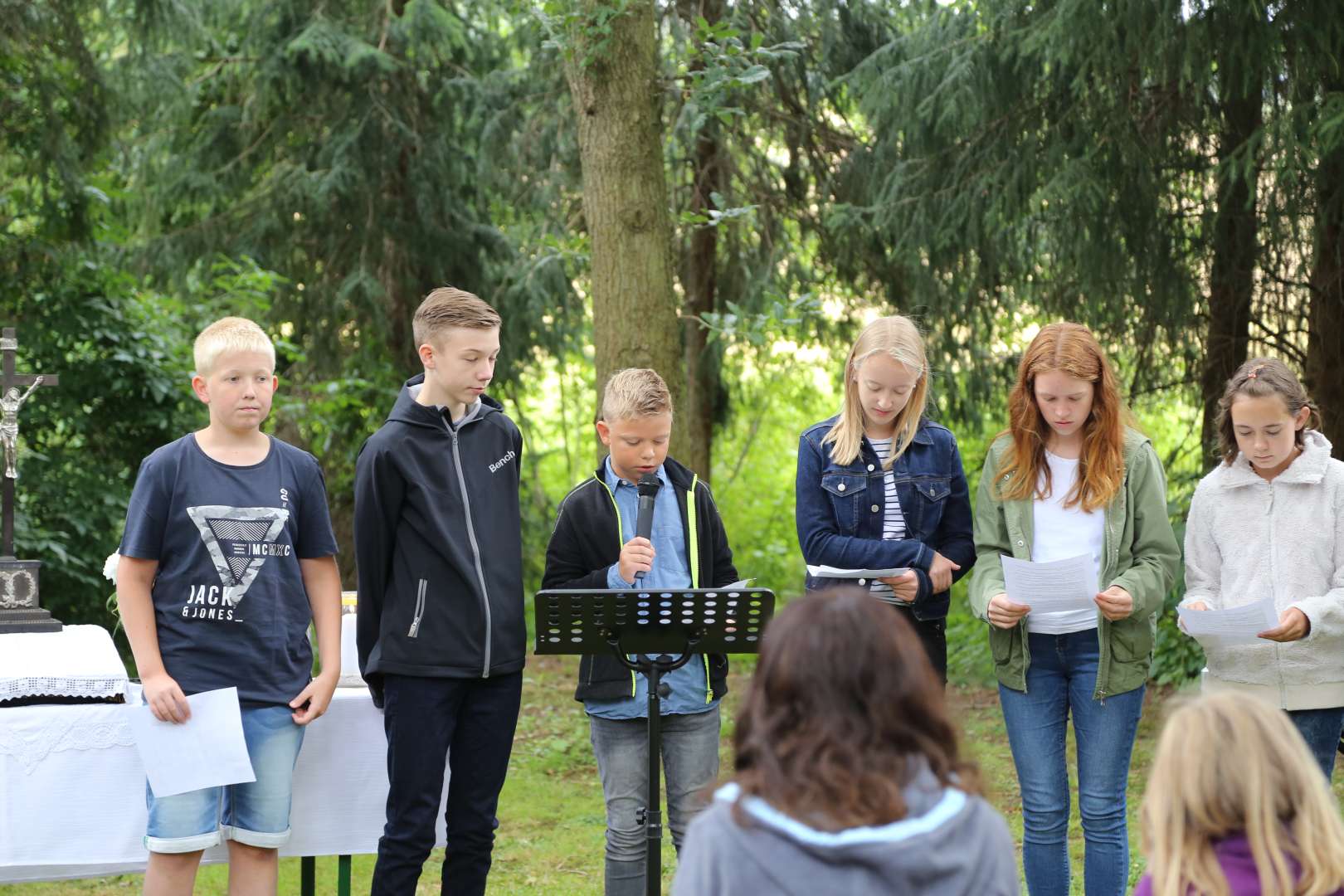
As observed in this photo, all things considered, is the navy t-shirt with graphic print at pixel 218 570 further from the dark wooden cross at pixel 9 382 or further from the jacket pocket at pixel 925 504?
the jacket pocket at pixel 925 504

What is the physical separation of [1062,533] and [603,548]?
137 centimetres

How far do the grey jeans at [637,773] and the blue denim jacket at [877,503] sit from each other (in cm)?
59

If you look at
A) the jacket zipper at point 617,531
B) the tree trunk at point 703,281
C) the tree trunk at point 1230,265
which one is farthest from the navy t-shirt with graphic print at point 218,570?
the tree trunk at point 703,281

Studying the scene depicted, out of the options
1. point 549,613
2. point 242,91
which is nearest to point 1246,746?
point 549,613

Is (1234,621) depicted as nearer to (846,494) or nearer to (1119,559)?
(1119,559)

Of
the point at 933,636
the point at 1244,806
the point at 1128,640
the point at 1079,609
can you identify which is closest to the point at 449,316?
the point at 933,636

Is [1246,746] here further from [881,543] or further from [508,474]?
[508,474]

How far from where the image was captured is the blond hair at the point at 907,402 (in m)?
4.04

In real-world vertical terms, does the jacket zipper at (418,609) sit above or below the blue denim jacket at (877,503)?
below

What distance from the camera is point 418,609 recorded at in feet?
12.4

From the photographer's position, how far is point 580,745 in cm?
862

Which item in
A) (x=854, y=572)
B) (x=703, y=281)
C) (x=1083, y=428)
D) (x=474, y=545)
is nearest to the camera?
(x=854, y=572)

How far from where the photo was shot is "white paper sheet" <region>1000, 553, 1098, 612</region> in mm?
3713

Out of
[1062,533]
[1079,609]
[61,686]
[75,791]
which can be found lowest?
[75,791]
